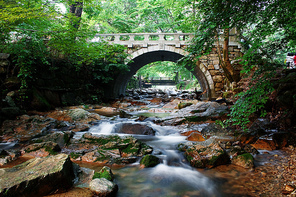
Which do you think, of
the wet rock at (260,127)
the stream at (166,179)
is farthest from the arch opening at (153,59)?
the stream at (166,179)

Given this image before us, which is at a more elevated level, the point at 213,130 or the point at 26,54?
the point at 26,54

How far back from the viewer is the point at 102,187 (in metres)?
2.18

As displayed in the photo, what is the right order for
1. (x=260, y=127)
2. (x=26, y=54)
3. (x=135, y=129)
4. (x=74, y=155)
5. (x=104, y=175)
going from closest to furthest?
(x=104, y=175) < (x=74, y=155) < (x=260, y=127) < (x=135, y=129) < (x=26, y=54)

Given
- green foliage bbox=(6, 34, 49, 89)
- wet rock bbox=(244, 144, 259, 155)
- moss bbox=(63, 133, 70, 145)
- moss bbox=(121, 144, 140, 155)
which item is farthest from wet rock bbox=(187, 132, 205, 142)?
green foliage bbox=(6, 34, 49, 89)

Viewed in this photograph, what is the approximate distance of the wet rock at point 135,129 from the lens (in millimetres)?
5254

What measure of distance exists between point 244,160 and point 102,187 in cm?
239

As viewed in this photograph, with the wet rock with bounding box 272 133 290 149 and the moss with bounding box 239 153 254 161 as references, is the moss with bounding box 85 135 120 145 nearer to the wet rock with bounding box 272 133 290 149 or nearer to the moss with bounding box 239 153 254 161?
the moss with bounding box 239 153 254 161

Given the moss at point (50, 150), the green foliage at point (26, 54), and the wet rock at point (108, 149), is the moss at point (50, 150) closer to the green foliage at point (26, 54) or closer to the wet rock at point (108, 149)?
the wet rock at point (108, 149)

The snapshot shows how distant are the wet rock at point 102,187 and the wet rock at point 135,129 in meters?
2.91

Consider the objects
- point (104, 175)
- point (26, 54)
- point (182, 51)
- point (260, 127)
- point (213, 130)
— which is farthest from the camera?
point (182, 51)

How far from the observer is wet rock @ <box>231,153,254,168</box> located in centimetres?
304

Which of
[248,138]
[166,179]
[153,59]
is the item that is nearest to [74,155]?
[166,179]

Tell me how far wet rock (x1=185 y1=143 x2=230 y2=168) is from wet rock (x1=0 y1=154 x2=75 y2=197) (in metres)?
2.05

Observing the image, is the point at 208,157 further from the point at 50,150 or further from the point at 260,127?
the point at 50,150
